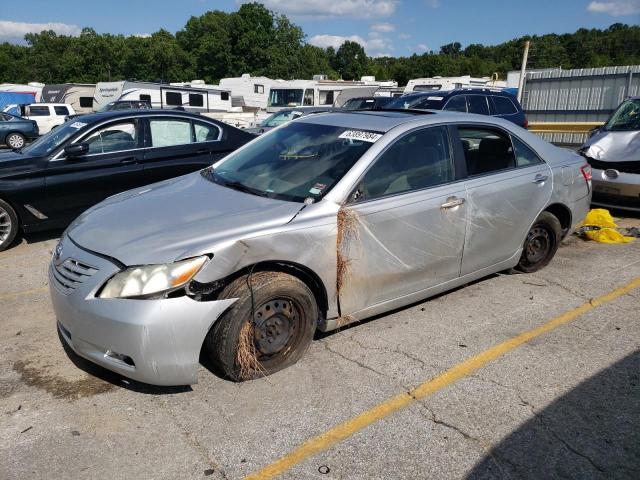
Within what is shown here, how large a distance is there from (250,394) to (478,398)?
53.2 inches

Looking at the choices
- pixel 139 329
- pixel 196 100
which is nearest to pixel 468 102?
pixel 139 329

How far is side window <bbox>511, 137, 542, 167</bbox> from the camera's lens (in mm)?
4668

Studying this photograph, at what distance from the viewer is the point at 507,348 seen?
371cm

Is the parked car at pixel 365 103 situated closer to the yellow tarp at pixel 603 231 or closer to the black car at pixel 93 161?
the black car at pixel 93 161

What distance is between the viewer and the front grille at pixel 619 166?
694 centimetres

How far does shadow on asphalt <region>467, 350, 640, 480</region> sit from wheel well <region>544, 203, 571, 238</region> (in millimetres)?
2137

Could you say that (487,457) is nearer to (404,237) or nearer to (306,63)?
(404,237)

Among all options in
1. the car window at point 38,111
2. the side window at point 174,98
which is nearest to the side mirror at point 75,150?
the side window at point 174,98

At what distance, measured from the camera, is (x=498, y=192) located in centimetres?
432

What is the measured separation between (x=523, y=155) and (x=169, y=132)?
453cm

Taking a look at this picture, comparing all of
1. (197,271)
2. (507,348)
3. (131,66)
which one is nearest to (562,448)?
(507,348)

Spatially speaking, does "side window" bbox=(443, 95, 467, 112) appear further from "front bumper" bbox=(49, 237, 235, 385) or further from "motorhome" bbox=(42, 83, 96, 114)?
"motorhome" bbox=(42, 83, 96, 114)

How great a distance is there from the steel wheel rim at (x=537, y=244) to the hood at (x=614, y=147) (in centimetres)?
291

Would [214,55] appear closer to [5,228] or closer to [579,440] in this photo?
[5,228]
